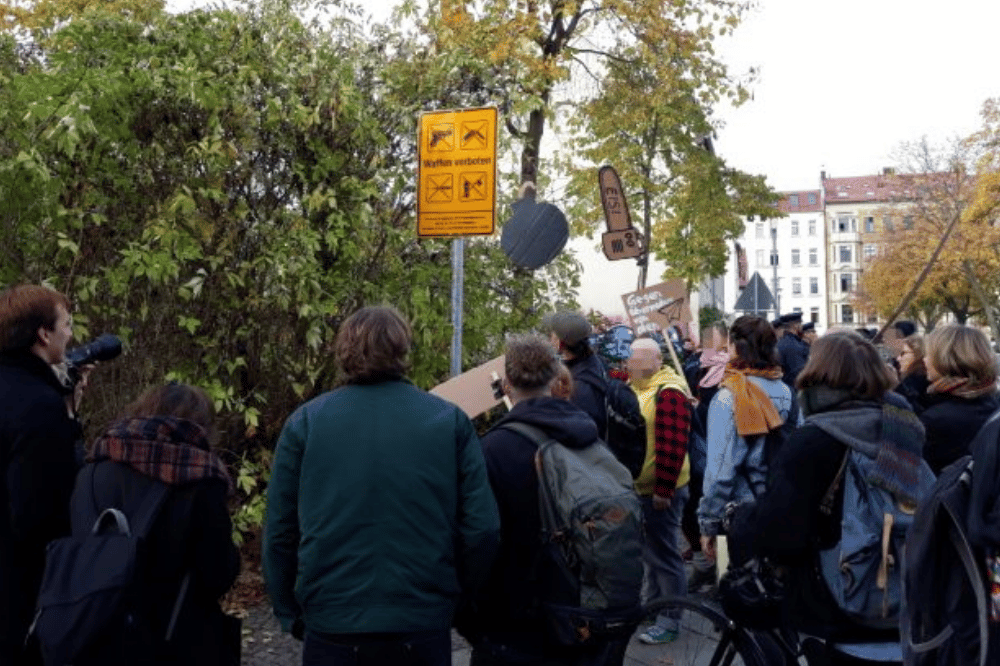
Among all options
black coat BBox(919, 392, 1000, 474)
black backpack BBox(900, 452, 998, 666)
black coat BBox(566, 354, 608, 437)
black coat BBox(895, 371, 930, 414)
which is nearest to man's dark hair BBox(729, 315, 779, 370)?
black coat BBox(566, 354, 608, 437)

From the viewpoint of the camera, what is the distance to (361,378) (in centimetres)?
349

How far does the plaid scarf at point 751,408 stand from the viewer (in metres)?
5.73

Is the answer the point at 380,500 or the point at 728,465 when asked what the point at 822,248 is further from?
the point at 380,500

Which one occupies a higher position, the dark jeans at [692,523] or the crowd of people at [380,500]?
the crowd of people at [380,500]

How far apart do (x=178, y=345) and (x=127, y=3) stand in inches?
96.3

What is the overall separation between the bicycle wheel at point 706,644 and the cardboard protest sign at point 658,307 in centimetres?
685

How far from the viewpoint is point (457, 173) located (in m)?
6.20

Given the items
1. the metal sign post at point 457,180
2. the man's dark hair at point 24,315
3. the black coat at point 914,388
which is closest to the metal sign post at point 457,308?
the metal sign post at point 457,180

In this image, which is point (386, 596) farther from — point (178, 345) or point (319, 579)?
point (178, 345)

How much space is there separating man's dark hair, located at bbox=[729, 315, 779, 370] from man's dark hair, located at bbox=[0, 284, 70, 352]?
3.49 metres

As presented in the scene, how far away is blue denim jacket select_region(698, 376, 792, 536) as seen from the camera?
225 inches

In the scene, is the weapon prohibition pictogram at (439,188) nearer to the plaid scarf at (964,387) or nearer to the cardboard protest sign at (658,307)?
the plaid scarf at (964,387)

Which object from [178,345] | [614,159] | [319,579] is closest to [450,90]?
[178,345]

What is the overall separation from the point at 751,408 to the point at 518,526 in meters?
2.38
